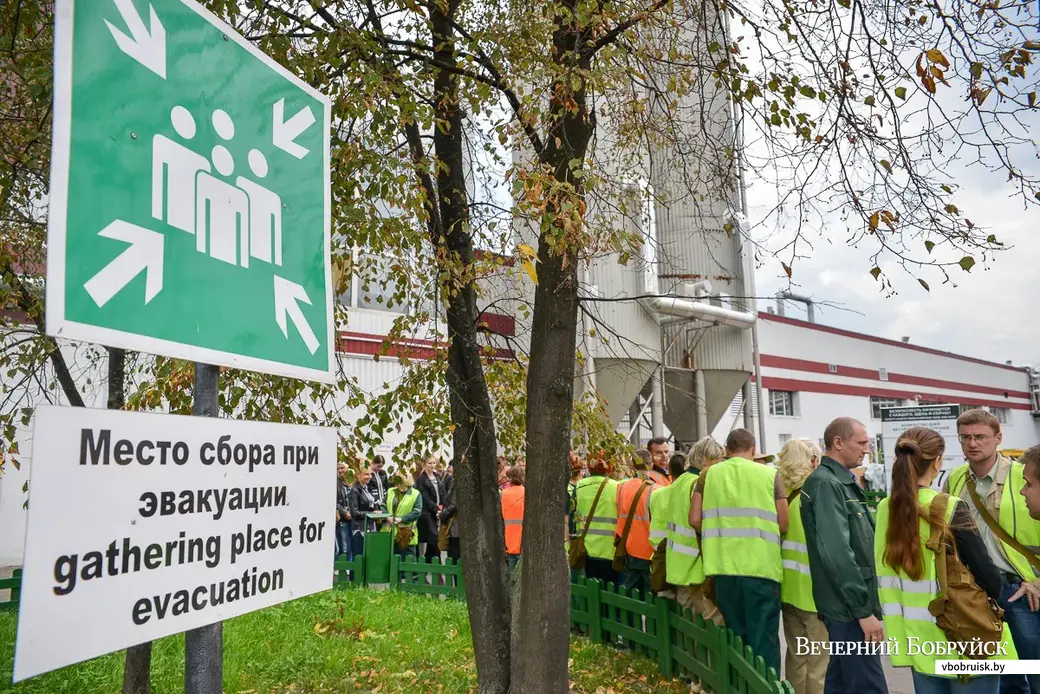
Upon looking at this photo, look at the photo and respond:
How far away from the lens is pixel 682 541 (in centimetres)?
644

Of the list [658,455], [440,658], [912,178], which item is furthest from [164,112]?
[658,455]

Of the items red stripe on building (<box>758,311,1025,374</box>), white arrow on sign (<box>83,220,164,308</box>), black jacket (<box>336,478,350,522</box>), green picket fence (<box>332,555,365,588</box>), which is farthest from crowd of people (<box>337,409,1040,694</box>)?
red stripe on building (<box>758,311,1025,374</box>)

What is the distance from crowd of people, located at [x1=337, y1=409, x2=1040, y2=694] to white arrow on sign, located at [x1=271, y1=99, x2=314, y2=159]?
3.53 metres

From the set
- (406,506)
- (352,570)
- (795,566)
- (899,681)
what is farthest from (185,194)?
(406,506)

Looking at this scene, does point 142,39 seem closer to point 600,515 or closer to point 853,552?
point 853,552

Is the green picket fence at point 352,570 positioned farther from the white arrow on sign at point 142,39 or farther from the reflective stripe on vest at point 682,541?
the white arrow on sign at point 142,39

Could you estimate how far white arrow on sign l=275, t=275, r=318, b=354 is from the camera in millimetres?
1835

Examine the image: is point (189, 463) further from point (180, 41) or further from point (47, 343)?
point (47, 343)

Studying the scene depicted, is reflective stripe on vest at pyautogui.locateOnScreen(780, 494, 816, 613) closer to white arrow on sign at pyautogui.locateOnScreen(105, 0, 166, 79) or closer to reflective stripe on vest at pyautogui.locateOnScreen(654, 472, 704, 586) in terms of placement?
reflective stripe on vest at pyautogui.locateOnScreen(654, 472, 704, 586)

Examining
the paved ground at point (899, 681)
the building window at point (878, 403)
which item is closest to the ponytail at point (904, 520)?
the paved ground at point (899, 681)

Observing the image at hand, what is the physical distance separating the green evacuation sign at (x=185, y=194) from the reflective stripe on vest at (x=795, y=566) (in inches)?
177

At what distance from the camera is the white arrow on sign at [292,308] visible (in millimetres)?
1835

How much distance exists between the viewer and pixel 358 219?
455cm

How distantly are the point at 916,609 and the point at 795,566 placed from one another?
5.14ft
